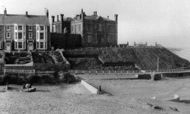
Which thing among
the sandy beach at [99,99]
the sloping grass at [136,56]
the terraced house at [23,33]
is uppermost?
the terraced house at [23,33]

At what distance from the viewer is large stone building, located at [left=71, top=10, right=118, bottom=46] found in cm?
7888

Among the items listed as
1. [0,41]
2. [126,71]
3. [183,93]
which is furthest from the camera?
[0,41]

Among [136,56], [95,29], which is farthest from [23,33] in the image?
[136,56]

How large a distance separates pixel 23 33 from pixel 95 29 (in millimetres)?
18097

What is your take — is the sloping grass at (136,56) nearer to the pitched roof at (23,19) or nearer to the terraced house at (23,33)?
the terraced house at (23,33)

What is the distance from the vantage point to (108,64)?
67.1m

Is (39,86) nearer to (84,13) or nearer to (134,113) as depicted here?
(134,113)

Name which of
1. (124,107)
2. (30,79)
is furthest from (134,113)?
(30,79)

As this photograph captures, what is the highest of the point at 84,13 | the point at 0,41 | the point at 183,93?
the point at 84,13

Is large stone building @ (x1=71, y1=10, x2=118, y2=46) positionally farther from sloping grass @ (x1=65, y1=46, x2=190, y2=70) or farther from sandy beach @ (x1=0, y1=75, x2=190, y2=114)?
sandy beach @ (x1=0, y1=75, x2=190, y2=114)

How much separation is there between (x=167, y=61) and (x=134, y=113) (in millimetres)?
45396

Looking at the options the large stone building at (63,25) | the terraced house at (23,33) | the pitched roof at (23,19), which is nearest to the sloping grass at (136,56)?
the terraced house at (23,33)

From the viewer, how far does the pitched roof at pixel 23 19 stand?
70938 mm

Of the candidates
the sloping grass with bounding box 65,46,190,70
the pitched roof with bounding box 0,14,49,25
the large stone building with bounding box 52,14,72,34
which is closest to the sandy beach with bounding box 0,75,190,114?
the sloping grass with bounding box 65,46,190,70
